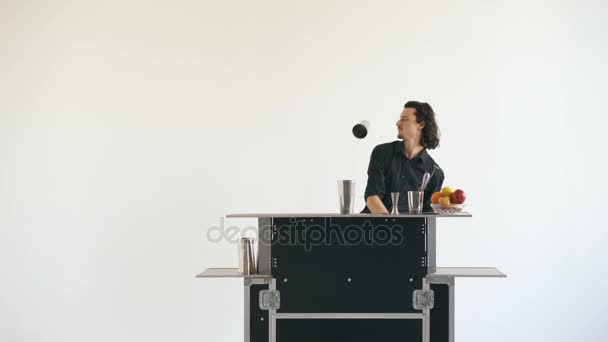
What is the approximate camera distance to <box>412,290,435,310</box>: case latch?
3.52m

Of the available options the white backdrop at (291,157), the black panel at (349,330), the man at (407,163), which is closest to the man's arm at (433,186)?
the man at (407,163)

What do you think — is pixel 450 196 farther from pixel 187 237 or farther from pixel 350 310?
pixel 187 237

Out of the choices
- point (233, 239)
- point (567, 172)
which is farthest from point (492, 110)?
point (233, 239)

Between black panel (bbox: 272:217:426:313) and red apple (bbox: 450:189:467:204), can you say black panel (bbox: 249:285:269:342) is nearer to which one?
black panel (bbox: 272:217:426:313)

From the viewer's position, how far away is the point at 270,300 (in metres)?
3.55

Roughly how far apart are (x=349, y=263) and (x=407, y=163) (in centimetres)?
83

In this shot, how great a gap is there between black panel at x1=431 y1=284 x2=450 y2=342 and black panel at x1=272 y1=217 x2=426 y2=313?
93mm

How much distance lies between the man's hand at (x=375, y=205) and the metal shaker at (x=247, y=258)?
64 centimetres

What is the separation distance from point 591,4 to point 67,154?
12.3 ft

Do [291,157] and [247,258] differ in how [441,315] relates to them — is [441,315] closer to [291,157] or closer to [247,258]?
[247,258]

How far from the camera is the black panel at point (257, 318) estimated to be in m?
3.56

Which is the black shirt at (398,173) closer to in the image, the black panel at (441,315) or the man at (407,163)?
the man at (407,163)

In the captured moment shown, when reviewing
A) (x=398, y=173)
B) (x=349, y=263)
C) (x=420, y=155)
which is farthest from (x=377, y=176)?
(x=349, y=263)

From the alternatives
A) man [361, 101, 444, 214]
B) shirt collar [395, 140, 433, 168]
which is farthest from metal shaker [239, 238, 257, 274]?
shirt collar [395, 140, 433, 168]
